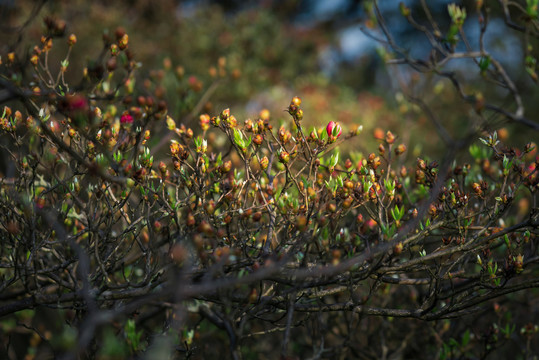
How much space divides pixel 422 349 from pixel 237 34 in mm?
9721

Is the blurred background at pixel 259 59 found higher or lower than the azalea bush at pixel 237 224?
higher

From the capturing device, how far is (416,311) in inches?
96.0

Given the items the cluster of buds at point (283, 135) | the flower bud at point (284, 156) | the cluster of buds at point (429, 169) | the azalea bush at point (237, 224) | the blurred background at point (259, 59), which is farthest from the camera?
the blurred background at point (259, 59)

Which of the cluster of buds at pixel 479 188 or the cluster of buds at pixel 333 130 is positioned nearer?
the cluster of buds at pixel 333 130

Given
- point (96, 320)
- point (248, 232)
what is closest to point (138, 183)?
point (248, 232)

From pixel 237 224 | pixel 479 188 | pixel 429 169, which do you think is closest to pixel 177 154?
pixel 237 224

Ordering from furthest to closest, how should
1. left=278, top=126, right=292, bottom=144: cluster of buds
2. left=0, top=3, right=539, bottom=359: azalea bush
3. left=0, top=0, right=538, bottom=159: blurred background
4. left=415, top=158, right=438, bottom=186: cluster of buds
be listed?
left=0, top=0, right=538, bottom=159: blurred background, left=415, top=158, right=438, bottom=186: cluster of buds, left=278, top=126, right=292, bottom=144: cluster of buds, left=0, top=3, right=539, bottom=359: azalea bush

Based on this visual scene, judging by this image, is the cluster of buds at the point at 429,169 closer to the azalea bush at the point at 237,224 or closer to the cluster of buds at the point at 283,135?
the azalea bush at the point at 237,224

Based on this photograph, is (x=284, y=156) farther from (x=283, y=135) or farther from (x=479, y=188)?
(x=479, y=188)

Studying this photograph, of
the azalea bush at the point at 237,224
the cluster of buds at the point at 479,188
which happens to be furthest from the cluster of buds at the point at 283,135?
the cluster of buds at the point at 479,188

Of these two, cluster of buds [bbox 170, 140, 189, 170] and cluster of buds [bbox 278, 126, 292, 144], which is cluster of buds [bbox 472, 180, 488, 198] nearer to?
cluster of buds [bbox 278, 126, 292, 144]

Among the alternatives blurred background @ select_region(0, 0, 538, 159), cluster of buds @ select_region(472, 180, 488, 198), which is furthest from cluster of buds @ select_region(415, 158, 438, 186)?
blurred background @ select_region(0, 0, 538, 159)

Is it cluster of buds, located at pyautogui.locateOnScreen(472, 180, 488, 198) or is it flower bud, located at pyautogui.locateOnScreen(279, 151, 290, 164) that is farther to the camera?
cluster of buds, located at pyautogui.locateOnScreen(472, 180, 488, 198)

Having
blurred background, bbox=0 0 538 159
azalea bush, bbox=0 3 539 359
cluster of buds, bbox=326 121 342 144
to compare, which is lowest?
azalea bush, bbox=0 3 539 359
